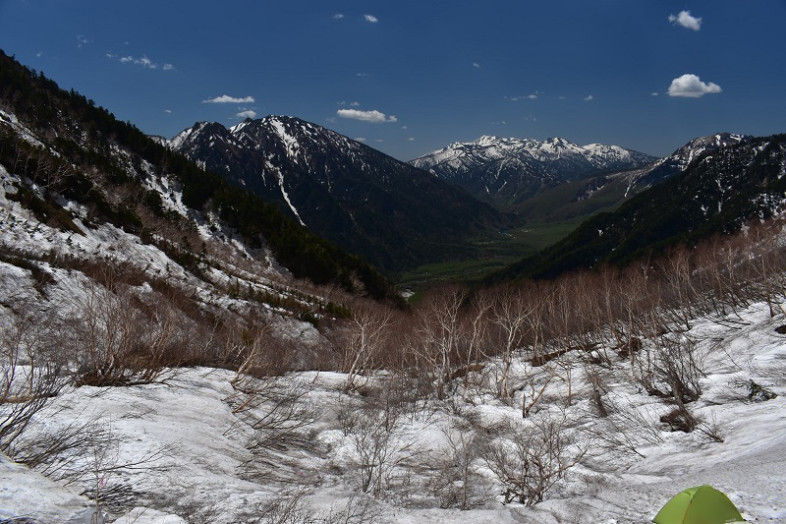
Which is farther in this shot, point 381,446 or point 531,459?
point 381,446

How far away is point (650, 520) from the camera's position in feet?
30.4

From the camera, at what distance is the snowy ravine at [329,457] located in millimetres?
8383

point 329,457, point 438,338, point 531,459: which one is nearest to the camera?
point 531,459

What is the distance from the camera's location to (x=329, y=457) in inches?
617

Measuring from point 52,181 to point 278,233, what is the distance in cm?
4336

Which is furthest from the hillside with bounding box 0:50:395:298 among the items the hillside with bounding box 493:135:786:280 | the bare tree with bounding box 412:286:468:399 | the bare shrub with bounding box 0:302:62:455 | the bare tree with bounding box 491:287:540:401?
the hillside with bounding box 493:135:786:280

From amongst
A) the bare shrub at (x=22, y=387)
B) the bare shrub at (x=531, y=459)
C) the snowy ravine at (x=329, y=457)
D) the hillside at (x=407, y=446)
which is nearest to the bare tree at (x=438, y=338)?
the hillside at (x=407, y=446)

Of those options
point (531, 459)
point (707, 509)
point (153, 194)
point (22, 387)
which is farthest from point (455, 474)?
point (153, 194)

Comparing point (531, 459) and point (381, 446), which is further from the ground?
point (531, 459)

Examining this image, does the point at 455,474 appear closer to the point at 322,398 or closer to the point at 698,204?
the point at 322,398

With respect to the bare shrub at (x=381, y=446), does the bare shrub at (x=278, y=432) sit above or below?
above

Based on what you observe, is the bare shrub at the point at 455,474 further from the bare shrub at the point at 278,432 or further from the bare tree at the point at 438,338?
the bare tree at the point at 438,338

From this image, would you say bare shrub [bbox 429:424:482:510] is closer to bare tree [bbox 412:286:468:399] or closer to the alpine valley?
the alpine valley

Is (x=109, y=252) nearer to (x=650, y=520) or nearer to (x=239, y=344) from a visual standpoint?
(x=239, y=344)
